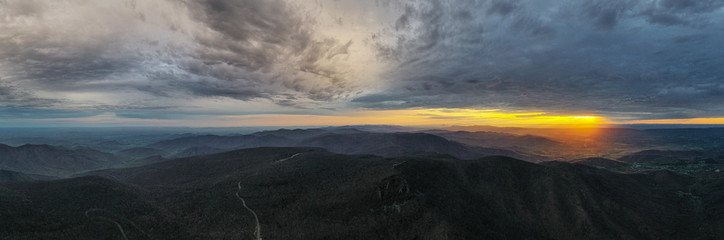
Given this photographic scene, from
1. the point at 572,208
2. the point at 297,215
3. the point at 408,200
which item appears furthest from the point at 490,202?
the point at 297,215

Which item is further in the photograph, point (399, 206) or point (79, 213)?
point (399, 206)

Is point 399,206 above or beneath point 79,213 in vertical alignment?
above

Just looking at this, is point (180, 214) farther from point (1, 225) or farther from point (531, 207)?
point (531, 207)

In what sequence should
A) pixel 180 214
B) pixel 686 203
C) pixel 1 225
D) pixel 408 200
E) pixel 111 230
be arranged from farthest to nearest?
pixel 686 203, pixel 180 214, pixel 408 200, pixel 111 230, pixel 1 225

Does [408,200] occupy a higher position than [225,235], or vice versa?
[408,200]

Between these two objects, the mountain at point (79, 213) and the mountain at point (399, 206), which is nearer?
the mountain at point (79, 213)

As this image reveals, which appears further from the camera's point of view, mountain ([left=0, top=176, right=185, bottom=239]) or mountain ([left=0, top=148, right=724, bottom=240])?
mountain ([left=0, top=148, right=724, bottom=240])

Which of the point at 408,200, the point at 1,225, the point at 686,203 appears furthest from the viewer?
the point at 686,203

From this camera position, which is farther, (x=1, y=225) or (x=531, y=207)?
(x=531, y=207)
